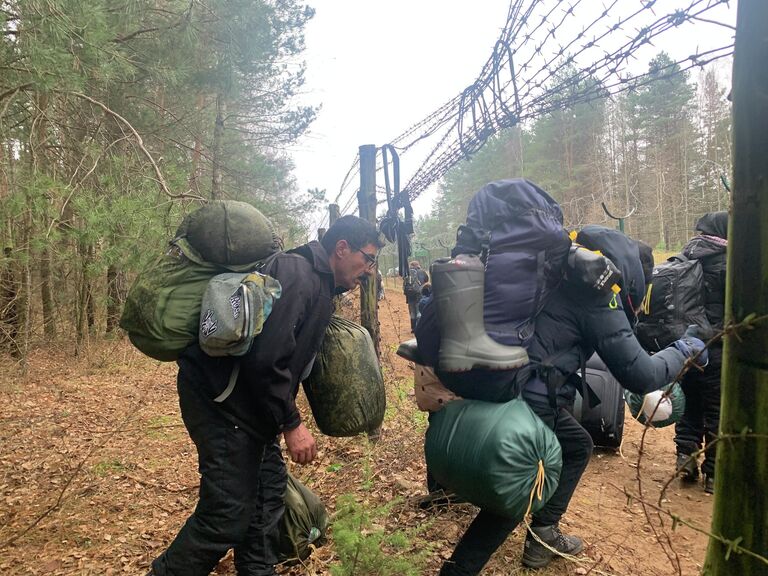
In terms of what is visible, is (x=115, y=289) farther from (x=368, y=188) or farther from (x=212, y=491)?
(x=212, y=491)

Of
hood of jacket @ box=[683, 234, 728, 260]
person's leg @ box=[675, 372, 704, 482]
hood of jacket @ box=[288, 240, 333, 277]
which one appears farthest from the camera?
person's leg @ box=[675, 372, 704, 482]

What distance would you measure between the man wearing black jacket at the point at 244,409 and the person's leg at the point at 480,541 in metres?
0.79

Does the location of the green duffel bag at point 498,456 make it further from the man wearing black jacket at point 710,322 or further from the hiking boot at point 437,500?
the man wearing black jacket at point 710,322

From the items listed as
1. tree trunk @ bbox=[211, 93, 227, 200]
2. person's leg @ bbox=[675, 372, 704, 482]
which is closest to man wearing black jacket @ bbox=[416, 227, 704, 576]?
person's leg @ bbox=[675, 372, 704, 482]

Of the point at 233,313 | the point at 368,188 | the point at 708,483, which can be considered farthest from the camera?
the point at 368,188

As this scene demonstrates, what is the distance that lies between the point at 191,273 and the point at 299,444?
867 millimetres

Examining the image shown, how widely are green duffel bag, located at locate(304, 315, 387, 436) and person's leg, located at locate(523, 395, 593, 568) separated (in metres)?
0.85

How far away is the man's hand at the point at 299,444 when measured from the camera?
7.38 ft

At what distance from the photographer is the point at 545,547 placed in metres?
2.78

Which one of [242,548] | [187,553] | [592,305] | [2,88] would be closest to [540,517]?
[592,305]

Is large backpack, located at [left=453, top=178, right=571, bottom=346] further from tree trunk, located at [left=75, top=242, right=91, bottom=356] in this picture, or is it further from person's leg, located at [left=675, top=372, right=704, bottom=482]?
tree trunk, located at [left=75, top=242, right=91, bottom=356]

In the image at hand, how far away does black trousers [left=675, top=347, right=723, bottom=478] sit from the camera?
3.80 metres

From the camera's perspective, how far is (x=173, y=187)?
235 inches

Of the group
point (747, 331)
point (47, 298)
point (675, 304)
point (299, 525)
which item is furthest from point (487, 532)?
point (47, 298)
